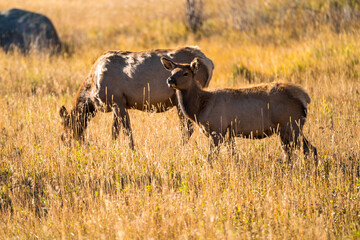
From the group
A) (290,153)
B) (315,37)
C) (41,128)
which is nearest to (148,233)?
(290,153)

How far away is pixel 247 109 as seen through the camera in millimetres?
7781

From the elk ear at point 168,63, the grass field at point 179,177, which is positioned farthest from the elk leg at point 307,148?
the elk ear at point 168,63

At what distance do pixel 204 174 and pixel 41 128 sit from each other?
400 centimetres

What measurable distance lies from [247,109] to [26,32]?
15.6m

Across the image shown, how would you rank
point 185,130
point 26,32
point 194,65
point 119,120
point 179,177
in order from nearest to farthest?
point 179,177 → point 194,65 → point 185,130 → point 119,120 → point 26,32

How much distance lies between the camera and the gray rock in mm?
20328

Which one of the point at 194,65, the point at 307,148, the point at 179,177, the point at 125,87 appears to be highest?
the point at 194,65

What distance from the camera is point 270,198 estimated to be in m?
5.85

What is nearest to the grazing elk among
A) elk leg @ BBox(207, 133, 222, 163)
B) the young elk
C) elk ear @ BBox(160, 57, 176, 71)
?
elk ear @ BBox(160, 57, 176, 71)

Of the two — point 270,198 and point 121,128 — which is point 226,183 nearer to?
point 270,198

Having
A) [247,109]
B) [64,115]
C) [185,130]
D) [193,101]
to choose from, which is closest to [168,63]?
[193,101]

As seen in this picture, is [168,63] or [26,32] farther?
[26,32]

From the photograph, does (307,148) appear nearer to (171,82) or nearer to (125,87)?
(171,82)

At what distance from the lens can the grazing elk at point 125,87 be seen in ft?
31.0
